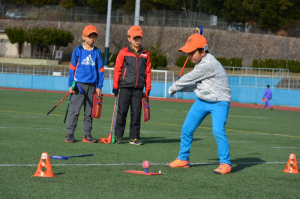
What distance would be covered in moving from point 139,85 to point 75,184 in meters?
4.28

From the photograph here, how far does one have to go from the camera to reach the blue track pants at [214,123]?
22.0 ft

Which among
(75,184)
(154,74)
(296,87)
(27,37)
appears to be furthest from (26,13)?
(75,184)

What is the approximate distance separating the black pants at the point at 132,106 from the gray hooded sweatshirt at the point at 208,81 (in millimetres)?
2803

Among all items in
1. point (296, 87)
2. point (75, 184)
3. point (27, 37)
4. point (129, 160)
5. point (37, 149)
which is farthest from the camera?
point (27, 37)

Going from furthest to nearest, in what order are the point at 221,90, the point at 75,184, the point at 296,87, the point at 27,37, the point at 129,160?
the point at 27,37
the point at 296,87
the point at 129,160
the point at 221,90
the point at 75,184

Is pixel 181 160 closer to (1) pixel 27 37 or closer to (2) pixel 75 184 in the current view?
(2) pixel 75 184

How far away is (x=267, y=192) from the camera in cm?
557

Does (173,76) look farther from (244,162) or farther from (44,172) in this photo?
(44,172)

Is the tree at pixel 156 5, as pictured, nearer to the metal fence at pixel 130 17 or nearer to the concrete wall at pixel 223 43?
the metal fence at pixel 130 17

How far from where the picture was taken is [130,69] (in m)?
9.47

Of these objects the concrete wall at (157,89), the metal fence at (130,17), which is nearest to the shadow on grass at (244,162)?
the concrete wall at (157,89)

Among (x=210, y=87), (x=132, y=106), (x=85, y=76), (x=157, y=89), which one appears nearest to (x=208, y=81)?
(x=210, y=87)

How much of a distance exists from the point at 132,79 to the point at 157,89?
27.7 metres

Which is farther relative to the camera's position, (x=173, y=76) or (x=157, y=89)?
(x=173, y=76)
